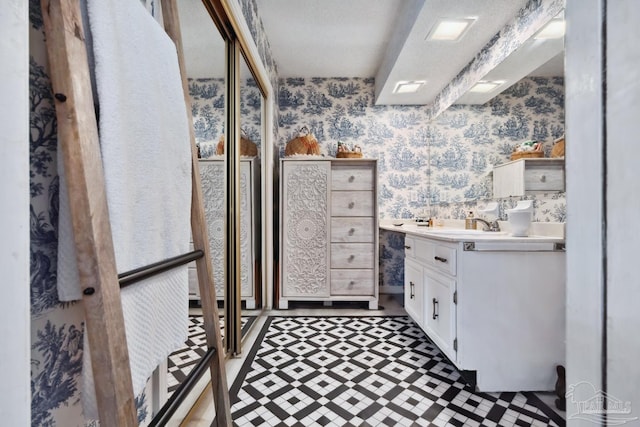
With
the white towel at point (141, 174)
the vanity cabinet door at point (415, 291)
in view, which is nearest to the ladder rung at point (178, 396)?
the white towel at point (141, 174)

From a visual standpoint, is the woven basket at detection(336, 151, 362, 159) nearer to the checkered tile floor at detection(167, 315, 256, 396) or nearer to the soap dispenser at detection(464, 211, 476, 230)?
the soap dispenser at detection(464, 211, 476, 230)

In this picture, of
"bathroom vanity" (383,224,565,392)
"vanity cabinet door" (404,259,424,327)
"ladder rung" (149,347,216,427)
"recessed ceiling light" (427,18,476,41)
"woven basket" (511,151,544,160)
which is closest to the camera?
"ladder rung" (149,347,216,427)

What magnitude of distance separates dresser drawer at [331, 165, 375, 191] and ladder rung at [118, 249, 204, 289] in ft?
6.83

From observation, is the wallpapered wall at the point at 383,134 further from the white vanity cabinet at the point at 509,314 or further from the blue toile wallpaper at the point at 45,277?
the blue toile wallpaper at the point at 45,277

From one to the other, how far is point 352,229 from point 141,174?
Result: 231 cm

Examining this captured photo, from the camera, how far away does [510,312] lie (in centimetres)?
151

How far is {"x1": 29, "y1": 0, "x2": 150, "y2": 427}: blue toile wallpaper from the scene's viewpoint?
530 millimetres

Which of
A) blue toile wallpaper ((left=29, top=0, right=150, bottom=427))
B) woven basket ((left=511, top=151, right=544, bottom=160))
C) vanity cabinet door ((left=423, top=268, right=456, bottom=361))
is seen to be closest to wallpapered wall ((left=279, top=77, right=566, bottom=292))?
woven basket ((left=511, top=151, right=544, bottom=160))

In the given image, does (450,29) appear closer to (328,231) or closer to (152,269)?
(328,231)

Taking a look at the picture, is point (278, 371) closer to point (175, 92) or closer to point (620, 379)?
point (175, 92)

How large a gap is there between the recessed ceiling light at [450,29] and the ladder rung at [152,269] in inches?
82.6

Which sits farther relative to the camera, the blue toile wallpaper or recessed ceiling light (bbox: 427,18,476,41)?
recessed ceiling light (bbox: 427,18,476,41)

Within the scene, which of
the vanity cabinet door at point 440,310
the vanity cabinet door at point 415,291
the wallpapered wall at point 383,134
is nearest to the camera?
the vanity cabinet door at point 440,310

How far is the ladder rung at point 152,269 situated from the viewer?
1.90 feet
